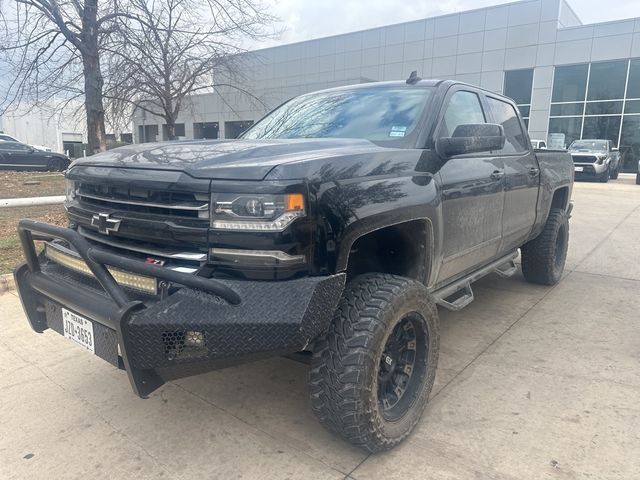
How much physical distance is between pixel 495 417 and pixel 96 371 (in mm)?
2511

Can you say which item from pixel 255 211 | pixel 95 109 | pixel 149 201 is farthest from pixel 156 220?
pixel 95 109

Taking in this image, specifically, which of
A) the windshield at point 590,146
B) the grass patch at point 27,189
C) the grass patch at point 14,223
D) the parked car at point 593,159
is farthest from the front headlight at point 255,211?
the windshield at point 590,146

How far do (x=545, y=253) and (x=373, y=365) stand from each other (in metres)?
3.52

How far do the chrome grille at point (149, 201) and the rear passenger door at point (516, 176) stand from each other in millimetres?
2589

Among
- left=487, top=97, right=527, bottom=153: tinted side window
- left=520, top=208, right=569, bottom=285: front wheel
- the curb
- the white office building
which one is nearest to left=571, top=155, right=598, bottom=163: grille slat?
the white office building

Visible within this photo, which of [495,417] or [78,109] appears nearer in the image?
[495,417]

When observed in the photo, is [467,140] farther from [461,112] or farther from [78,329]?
[78,329]

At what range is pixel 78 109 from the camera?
1382cm

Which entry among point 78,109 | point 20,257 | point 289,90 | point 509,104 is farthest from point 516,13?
point 20,257

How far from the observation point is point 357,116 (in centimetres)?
322

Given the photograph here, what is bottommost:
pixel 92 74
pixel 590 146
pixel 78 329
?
pixel 78 329

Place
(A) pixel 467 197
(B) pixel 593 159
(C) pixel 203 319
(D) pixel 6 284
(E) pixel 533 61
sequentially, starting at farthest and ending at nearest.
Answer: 1. (E) pixel 533 61
2. (B) pixel 593 159
3. (D) pixel 6 284
4. (A) pixel 467 197
5. (C) pixel 203 319

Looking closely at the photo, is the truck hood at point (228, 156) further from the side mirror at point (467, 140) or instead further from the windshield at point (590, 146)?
the windshield at point (590, 146)

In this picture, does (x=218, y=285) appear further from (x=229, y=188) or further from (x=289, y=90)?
(x=289, y=90)
